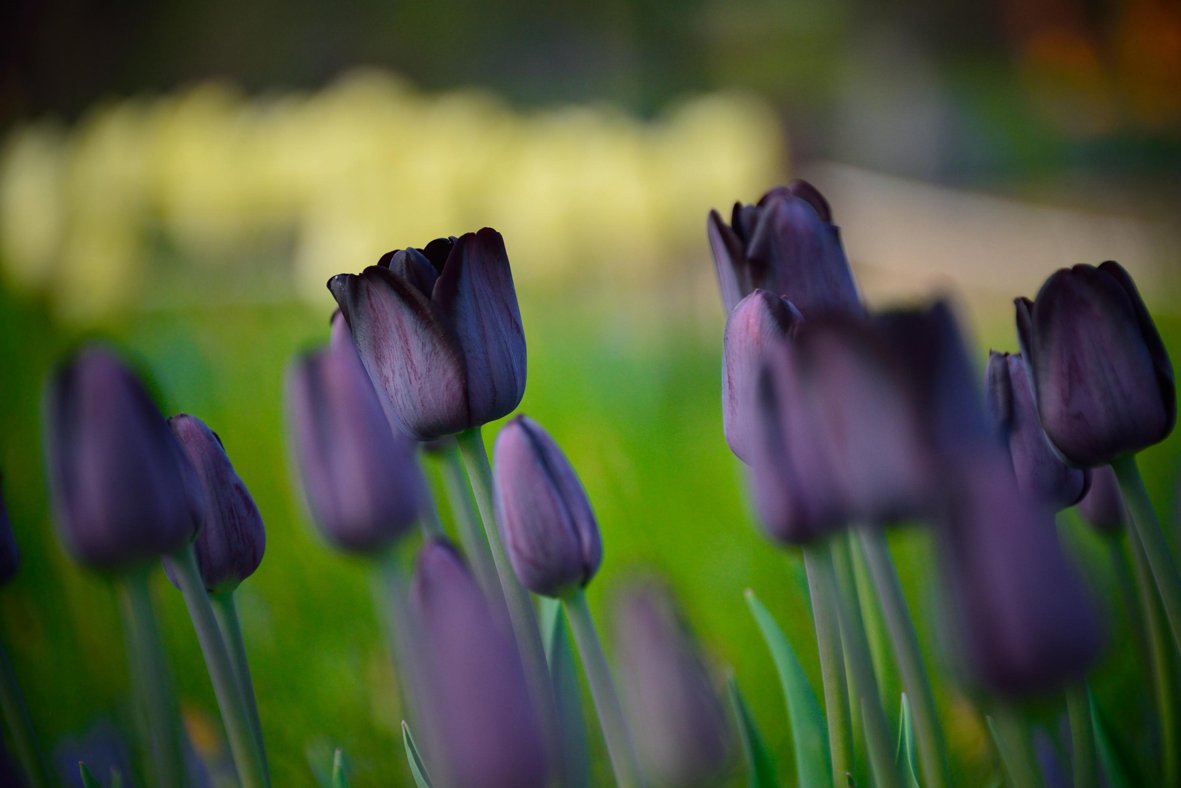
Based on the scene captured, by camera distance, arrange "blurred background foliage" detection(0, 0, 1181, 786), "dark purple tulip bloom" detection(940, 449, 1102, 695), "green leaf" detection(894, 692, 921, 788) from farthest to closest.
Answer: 1. "blurred background foliage" detection(0, 0, 1181, 786)
2. "green leaf" detection(894, 692, 921, 788)
3. "dark purple tulip bloom" detection(940, 449, 1102, 695)

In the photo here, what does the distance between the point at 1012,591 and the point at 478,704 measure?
75 mm

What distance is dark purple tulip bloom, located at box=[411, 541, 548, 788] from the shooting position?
142mm

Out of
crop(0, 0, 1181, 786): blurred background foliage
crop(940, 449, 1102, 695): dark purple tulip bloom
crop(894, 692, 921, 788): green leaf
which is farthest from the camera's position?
crop(0, 0, 1181, 786): blurred background foliage

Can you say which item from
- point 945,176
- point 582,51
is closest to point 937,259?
point 945,176

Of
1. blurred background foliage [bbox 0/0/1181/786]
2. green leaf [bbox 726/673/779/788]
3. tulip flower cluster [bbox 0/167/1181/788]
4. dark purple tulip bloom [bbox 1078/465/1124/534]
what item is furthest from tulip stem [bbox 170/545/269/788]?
blurred background foliage [bbox 0/0/1181/786]

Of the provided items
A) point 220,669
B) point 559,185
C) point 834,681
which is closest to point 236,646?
point 220,669

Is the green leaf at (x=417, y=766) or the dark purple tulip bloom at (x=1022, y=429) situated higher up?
the dark purple tulip bloom at (x=1022, y=429)

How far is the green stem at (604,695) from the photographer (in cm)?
21

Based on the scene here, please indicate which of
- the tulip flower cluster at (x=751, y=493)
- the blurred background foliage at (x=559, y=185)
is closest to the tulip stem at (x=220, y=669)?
the tulip flower cluster at (x=751, y=493)

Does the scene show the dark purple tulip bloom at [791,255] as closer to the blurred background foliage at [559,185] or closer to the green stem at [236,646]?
the green stem at [236,646]

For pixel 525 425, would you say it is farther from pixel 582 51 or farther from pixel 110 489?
pixel 582 51

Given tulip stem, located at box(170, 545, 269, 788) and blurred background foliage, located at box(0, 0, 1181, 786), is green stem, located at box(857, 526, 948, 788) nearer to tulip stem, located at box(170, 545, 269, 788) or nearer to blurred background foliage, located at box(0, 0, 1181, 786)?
tulip stem, located at box(170, 545, 269, 788)

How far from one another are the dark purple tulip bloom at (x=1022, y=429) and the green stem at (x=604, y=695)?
0.32ft

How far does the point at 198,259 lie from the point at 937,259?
1.05 meters
